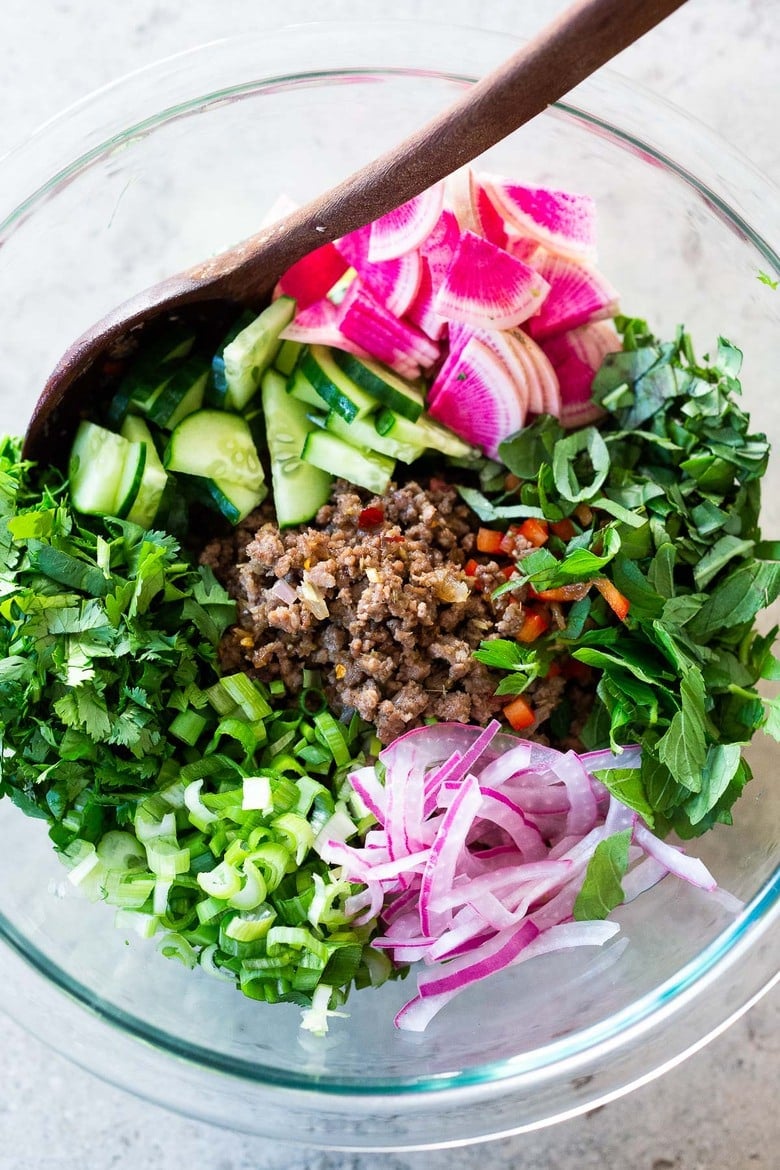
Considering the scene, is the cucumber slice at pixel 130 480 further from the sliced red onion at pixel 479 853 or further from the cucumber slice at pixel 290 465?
the sliced red onion at pixel 479 853

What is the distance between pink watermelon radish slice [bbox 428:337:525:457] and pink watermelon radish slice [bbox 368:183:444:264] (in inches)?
9.0

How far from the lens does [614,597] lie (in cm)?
184

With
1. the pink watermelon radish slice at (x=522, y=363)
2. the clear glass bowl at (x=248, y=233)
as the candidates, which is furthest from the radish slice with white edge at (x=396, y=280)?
the clear glass bowl at (x=248, y=233)

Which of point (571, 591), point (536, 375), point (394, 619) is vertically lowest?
point (394, 619)

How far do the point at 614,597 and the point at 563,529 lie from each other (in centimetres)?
19

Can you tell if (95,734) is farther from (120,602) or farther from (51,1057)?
(51,1057)

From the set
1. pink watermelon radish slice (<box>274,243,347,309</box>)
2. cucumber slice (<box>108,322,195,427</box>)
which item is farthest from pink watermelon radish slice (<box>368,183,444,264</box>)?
cucumber slice (<box>108,322,195,427</box>)

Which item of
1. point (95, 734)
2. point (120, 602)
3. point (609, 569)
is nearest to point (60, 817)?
point (95, 734)

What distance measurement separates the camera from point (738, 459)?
195 cm

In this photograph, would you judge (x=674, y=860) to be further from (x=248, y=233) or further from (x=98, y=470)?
(x=248, y=233)

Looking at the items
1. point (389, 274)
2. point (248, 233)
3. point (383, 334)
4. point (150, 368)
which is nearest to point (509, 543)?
point (383, 334)

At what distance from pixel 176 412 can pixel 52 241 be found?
573mm

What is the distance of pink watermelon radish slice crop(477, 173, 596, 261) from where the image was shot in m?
1.99

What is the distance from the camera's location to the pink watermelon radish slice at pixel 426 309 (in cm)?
197
